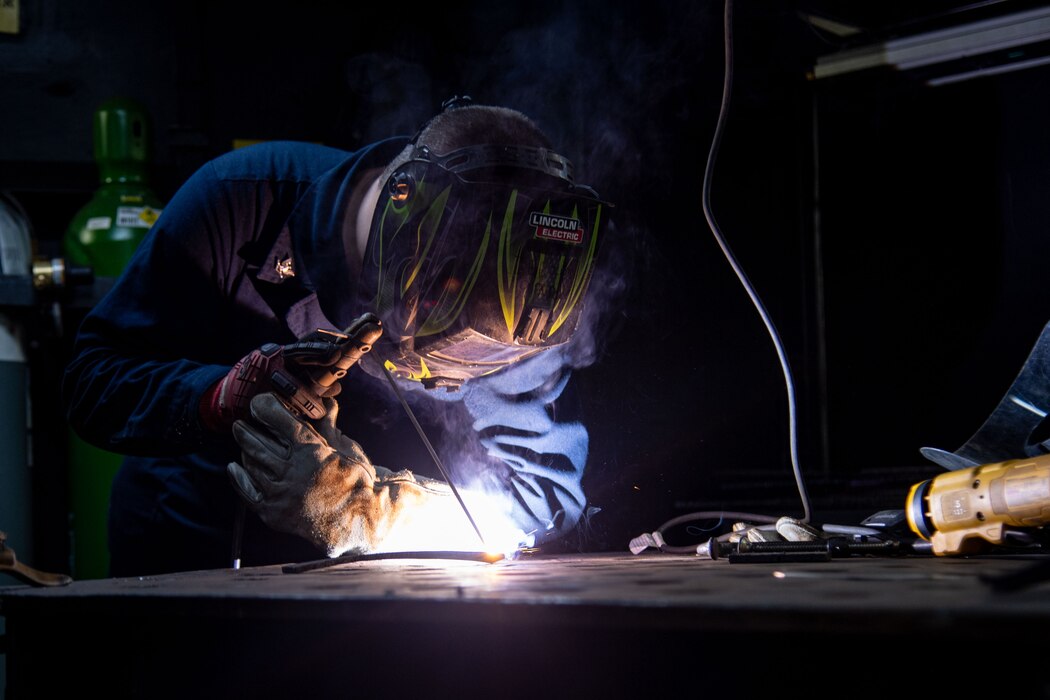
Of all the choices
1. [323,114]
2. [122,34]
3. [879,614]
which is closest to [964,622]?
[879,614]

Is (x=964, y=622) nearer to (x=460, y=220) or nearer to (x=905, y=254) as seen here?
(x=460, y=220)

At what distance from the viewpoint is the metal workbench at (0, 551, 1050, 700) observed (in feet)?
1.61

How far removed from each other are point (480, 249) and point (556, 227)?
5.0 inches

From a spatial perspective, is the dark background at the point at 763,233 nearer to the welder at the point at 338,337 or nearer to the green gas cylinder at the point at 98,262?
the green gas cylinder at the point at 98,262

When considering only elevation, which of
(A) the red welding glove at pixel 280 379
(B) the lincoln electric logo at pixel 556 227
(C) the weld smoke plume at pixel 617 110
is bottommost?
(A) the red welding glove at pixel 280 379

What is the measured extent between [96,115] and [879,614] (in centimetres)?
248

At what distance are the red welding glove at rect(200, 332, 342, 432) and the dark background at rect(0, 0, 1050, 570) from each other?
0.76m

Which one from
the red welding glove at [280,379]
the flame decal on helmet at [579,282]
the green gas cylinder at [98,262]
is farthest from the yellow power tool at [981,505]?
the green gas cylinder at [98,262]

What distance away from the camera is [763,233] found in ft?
7.52

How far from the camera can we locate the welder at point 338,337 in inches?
57.2

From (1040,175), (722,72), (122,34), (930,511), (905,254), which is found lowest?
(930,511)

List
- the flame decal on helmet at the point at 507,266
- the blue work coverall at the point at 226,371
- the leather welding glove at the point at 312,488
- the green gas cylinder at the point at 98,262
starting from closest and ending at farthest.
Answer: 1. the flame decal on helmet at the point at 507,266
2. the leather welding glove at the point at 312,488
3. the blue work coverall at the point at 226,371
4. the green gas cylinder at the point at 98,262

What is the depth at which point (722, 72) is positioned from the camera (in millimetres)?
2131

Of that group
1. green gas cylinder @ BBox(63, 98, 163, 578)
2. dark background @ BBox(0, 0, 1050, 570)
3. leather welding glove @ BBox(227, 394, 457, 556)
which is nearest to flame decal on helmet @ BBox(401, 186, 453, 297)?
leather welding glove @ BBox(227, 394, 457, 556)
